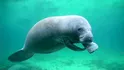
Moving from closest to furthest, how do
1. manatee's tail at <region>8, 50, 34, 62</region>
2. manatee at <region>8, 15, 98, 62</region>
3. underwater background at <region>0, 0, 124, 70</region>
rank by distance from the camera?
manatee at <region>8, 15, 98, 62</region> < manatee's tail at <region>8, 50, 34, 62</region> < underwater background at <region>0, 0, 124, 70</region>

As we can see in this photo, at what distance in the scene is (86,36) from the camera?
4.62 m

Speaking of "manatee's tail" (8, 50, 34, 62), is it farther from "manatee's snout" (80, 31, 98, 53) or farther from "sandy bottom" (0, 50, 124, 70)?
"sandy bottom" (0, 50, 124, 70)

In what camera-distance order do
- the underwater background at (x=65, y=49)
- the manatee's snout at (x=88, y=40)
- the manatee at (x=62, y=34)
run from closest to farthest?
1. the manatee's snout at (x=88, y=40)
2. the manatee at (x=62, y=34)
3. the underwater background at (x=65, y=49)

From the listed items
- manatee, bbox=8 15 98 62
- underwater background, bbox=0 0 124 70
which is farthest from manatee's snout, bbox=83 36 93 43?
underwater background, bbox=0 0 124 70

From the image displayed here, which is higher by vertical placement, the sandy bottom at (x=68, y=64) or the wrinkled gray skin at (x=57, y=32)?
the sandy bottom at (x=68, y=64)

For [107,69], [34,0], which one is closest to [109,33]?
[34,0]

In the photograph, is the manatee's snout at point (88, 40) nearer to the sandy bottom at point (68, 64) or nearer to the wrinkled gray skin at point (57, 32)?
the wrinkled gray skin at point (57, 32)

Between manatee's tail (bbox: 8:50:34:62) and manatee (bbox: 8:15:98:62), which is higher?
manatee's tail (bbox: 8:50:34:62)

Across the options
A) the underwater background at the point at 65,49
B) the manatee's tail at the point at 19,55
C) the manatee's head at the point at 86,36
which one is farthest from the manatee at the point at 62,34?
the underwater background at the point at 65,49

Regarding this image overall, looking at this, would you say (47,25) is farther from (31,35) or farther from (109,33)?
(109,33)

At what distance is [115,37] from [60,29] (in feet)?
328

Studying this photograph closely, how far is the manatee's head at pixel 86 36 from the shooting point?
15.2 feet

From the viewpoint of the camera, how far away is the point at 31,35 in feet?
21.2

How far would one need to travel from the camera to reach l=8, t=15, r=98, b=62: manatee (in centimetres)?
471
